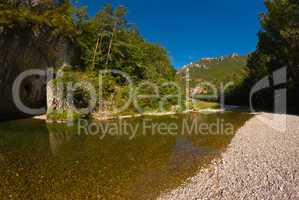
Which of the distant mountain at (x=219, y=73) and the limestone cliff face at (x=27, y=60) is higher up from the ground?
the distant mountain at (x=219, y=73)

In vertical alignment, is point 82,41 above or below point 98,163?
above

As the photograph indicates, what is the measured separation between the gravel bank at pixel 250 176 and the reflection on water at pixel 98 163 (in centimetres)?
57

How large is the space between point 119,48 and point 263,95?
2128 centimetres

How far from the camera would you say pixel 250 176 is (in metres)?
6.70

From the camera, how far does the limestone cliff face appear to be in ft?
59.0

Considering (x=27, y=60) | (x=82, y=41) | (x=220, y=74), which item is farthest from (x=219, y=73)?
(x=27, y=60)

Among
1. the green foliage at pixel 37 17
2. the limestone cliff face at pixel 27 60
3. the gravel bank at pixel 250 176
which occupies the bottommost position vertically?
the gravel bank at pixel 250 176

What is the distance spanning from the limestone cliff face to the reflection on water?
7.68 meters

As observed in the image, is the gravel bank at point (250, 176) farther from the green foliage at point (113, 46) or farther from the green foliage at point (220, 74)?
the green foliage at point (220, 74)

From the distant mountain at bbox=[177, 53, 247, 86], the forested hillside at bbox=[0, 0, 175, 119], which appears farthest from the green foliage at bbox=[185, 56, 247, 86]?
the forested hillside at bbox=[0, 0, 175, 119]

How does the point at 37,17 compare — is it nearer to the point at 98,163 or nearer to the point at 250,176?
the point at 98,163

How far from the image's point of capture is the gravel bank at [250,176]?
5.61m

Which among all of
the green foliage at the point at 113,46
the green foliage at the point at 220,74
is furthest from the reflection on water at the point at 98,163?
the green foliage at the point at 220,74

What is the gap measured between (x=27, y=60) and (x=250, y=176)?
1919 cm
